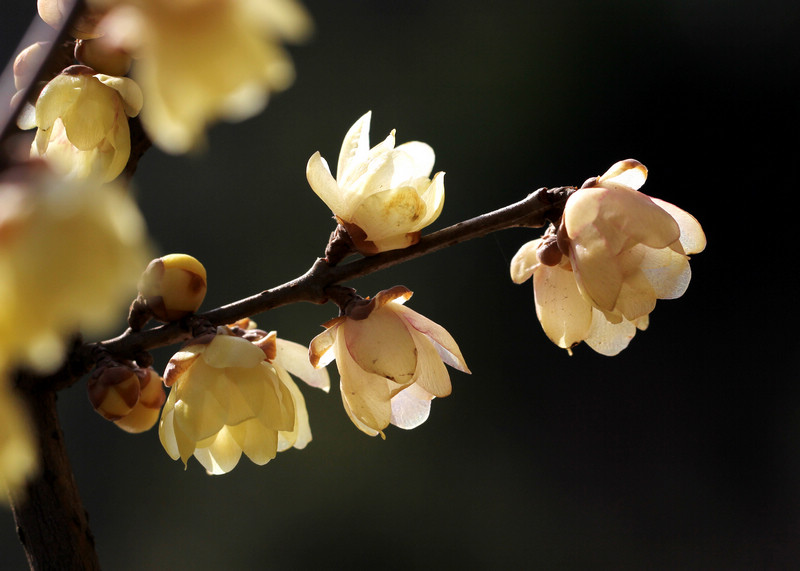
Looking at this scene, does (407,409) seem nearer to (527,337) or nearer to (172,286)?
(172,286)

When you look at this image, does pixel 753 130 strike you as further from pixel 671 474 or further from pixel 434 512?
pixel 434 512

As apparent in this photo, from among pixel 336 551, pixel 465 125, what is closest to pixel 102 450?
pixel 336 551

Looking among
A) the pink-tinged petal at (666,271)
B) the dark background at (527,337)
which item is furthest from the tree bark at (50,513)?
the dark background at (527,337)

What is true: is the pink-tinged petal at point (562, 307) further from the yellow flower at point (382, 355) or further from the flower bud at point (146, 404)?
the flower bud at point (146, 404)

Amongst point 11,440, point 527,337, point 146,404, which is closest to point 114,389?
point 146,404

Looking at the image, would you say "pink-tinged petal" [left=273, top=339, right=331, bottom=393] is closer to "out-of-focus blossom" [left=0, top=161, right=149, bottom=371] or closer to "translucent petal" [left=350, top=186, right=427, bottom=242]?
"translucent petal" [left=350, top=186, right=427, bottom=242]

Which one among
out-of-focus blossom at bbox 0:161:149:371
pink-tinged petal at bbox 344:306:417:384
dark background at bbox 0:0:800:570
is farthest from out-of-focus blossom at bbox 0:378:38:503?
dark background at bbox 0:0:800:570

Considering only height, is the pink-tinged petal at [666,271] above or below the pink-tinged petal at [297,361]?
above
